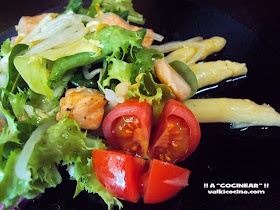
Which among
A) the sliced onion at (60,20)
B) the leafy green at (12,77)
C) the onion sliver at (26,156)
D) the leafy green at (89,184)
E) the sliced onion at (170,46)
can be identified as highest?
the sliced onion at (60,20)

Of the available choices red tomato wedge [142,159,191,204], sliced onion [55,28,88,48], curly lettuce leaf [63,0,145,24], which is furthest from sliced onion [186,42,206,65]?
red tomato wedge [142,159,191,204]

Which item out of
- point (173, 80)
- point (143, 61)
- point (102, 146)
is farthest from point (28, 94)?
point (173, 80)

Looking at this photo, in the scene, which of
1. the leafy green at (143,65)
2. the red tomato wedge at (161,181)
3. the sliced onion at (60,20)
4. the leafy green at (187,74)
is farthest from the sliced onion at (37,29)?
the red tomato wedge at (161,181)

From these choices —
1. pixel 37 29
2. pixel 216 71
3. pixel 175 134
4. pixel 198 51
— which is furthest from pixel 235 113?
pixel 37 29

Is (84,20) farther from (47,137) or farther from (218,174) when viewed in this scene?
(218,174)

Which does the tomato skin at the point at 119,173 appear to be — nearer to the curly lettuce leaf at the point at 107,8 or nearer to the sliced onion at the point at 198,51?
the sliced onion at the point at 198,51

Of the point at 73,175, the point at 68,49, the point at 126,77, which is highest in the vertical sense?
the point at 68,49
